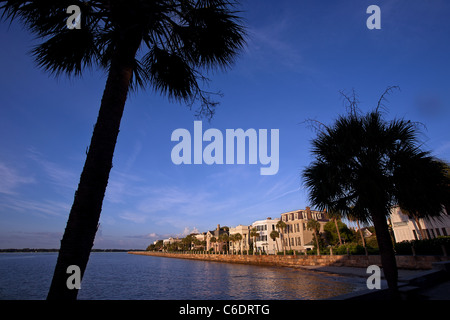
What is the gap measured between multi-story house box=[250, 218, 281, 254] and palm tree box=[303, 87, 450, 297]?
63293mm

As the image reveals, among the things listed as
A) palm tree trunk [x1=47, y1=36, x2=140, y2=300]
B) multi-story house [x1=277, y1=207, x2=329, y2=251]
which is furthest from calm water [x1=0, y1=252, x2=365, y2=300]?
multi-story house [x1=277, y1=207, x2=329, y2=251]

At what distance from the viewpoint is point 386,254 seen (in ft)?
18.1

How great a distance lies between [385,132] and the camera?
6.19 metres

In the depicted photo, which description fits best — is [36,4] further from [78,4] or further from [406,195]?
[406,195]

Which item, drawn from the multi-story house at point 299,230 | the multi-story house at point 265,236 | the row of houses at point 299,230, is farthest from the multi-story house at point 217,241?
the multi-story house at point 299,230

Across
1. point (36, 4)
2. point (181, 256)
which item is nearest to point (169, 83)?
point (36, 4)

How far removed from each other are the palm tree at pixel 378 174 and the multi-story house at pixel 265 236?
63.3 meters

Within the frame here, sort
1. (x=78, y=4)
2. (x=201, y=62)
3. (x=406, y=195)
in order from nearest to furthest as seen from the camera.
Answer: (x=78, y=4) < (x=201, y=62) < (x=406, y=195)

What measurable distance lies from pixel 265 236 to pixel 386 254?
67.6m

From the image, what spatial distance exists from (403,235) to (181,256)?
332 feet

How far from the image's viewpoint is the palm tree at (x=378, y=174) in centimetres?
559

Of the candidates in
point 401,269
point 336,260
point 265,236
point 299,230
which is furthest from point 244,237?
point 401,269

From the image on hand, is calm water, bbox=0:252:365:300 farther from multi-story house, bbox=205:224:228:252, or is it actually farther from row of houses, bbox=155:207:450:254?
multi-story house, bbox=205:224:228:252
